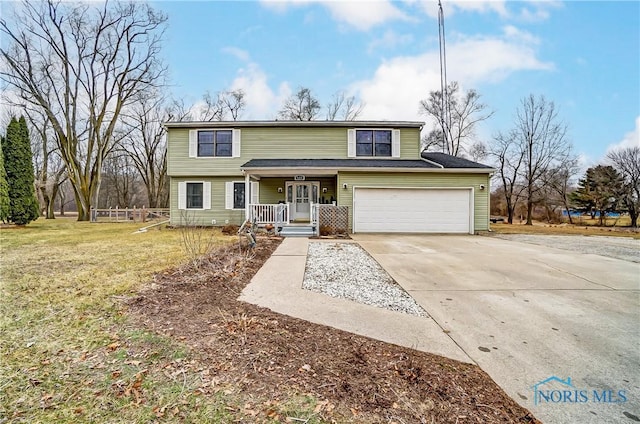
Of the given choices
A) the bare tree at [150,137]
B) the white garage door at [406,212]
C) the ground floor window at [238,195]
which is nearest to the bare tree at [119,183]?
the bare tree at [150,137]

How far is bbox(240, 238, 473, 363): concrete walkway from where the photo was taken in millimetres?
3082

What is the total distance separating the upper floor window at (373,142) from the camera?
14391mm

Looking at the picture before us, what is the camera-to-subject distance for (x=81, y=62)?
20625 mm

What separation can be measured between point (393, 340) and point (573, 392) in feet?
4.67

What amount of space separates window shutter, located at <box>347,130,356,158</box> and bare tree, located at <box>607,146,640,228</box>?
22910 mm

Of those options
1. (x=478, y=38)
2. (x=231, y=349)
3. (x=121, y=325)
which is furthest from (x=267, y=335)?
(x=478, y=38)

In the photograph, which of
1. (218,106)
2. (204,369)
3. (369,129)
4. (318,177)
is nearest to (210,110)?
(218,106)

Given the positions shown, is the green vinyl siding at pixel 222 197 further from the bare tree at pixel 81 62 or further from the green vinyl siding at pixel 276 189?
the bare tree at pixel 81 62

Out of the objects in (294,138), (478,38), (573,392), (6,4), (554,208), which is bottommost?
(573,392)

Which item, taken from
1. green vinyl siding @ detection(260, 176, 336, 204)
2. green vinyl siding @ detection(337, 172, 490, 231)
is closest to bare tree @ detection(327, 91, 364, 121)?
green vinyl siding @ detection(260, 176, 336, 204)

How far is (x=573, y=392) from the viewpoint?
2.33 m

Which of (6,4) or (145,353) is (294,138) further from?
(6,4)

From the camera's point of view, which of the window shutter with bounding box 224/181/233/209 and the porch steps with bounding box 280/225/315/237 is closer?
the porch steps with bounding box 280/225/315/237

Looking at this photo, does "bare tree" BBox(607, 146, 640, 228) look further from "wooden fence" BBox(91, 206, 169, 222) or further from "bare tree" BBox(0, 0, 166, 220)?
"bare tree" BBox(0, 0, 166, 220)
